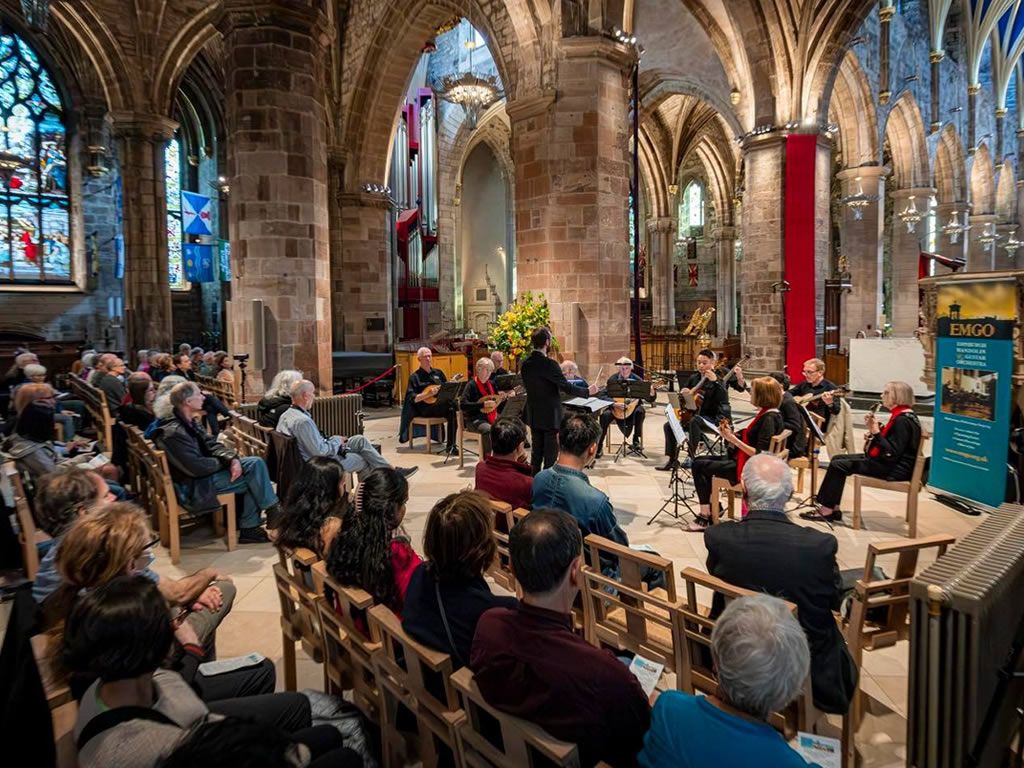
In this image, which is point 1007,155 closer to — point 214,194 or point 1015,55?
point 1015,55

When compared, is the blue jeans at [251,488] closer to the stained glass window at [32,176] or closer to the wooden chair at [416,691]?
the wooden chair at [416,691]

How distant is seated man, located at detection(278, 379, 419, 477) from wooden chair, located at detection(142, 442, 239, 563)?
0.65m

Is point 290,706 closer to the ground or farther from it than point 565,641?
closer to the ground

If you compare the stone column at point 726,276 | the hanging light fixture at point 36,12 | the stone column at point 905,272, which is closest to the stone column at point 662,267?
the stone column at point 726,276

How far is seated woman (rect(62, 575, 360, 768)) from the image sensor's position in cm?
134

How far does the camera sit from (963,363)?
5742 mm

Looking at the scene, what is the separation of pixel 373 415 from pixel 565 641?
1088cm

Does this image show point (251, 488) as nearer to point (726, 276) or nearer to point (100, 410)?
point (100, 410)

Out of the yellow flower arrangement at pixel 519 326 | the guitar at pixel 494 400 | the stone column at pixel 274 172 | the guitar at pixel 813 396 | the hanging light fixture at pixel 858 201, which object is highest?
the hanging light fixture at pixel 858 201

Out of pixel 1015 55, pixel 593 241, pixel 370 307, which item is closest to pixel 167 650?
pixel 593 241

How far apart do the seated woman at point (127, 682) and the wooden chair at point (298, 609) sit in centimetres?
85

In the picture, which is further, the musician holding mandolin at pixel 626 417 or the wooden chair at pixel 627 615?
the musician holding mandolin at pixel 626 417

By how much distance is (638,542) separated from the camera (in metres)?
4.80

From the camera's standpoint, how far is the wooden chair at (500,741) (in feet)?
4.39
